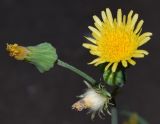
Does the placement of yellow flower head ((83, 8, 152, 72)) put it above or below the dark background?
below

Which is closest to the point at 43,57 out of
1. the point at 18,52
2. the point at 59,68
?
the point at 18,52

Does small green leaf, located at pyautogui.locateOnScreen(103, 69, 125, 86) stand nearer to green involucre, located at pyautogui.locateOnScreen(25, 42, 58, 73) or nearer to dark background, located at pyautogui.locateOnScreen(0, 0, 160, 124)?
green involucre, located at pyautogui.locateOnScreen(25, 42, 58, 73)

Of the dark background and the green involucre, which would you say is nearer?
the green involucre

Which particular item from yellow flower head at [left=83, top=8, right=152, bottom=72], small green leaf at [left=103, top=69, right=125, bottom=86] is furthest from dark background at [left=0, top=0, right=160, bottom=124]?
small green leaf at [left=103, top=69, right=125, bottom=86]

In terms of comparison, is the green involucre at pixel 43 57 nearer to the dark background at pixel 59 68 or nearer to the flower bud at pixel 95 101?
the flower bud at pixel 95 101

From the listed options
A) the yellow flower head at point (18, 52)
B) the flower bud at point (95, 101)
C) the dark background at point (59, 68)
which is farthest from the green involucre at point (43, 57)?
the dark background at point (59, 68)

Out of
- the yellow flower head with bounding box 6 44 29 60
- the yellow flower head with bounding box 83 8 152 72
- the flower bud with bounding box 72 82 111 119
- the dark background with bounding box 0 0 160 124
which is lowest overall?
the flower bud with bounding box 72 82 111 119
